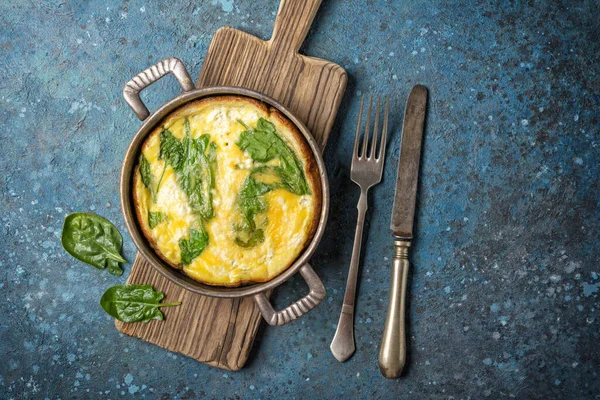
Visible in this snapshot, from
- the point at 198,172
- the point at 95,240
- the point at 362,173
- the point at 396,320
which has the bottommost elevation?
the point at 396,320

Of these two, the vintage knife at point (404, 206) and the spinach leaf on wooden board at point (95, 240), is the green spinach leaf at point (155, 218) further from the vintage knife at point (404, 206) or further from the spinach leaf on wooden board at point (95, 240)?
the vintage knife at point (404, 206)

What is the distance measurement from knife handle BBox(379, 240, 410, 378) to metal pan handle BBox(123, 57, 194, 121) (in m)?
1.16

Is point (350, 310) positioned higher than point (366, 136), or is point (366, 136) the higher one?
point (366, 136)

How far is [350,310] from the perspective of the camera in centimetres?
268

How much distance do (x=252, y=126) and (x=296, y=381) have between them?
1247 millimetres

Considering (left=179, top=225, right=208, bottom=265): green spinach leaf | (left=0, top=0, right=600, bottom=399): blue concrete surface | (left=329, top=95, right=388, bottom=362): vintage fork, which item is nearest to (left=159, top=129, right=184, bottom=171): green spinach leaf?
(left=179, top=225, right=208, bottom=265): green spinach leaf

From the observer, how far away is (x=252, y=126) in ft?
7.64

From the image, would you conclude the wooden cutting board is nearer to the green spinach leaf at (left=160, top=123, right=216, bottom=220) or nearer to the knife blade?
the knife blade

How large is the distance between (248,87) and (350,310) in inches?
44.0

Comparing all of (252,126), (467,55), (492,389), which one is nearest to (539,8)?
(467,55)

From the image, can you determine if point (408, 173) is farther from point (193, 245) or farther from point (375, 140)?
point (193, 245)

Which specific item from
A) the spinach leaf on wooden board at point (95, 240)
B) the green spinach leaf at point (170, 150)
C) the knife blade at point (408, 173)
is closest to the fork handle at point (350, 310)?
the knife blade at point (408, 173)

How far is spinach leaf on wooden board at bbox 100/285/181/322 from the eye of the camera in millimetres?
2672

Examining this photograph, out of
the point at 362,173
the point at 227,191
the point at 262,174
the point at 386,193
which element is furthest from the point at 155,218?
the point at 386,193
